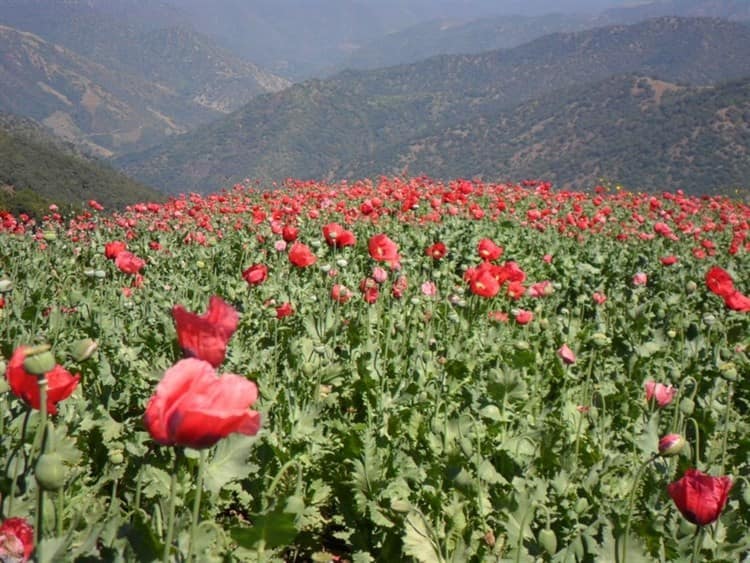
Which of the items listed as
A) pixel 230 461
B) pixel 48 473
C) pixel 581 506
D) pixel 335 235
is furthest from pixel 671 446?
pixel 335 235

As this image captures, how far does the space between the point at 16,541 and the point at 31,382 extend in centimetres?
34

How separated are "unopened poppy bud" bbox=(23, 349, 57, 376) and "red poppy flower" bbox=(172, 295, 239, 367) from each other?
0.25m

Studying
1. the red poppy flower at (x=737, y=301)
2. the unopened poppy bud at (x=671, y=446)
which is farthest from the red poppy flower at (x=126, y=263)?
the red poppy flower at (x=737, y=301)

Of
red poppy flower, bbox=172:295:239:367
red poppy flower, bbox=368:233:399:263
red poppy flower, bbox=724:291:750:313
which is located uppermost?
red poppy flower, bbox=172:295:239:367

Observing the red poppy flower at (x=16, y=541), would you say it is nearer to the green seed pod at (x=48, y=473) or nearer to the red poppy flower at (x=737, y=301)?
the green seed pod at (x=48, y=473)

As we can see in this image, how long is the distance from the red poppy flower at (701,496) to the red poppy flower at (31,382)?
1516 mm

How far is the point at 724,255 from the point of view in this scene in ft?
30.0

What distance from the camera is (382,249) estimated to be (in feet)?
13.8

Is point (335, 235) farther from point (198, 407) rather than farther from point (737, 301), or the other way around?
point (198, 407)

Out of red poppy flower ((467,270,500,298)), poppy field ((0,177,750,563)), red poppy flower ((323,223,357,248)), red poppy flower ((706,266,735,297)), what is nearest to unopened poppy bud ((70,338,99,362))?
poppy field ((0,177,750,563))

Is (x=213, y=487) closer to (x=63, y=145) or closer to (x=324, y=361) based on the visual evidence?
(x=324, y=361)

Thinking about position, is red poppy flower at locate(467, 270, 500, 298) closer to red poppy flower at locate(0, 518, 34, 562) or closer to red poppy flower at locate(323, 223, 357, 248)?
red poppy flower at locate(323, 223, 357, 248)

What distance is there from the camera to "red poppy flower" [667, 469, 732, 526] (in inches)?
64.6

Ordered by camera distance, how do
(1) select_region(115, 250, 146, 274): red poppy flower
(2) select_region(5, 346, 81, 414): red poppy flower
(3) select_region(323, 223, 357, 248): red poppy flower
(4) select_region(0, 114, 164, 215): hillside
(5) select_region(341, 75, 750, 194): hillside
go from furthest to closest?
1. (5) select_region(341, 75, 750, 194): hillside
2. (4) select_region(0, 114, 164, 215): hillside
3. (3) select_region(323, 223, 357, 248): red poppy flower
4. (1) select_region(115, 250, 146, 274): red poppy flower
5. (2) select_region(5, 346, 81, 414): red poppy flower
